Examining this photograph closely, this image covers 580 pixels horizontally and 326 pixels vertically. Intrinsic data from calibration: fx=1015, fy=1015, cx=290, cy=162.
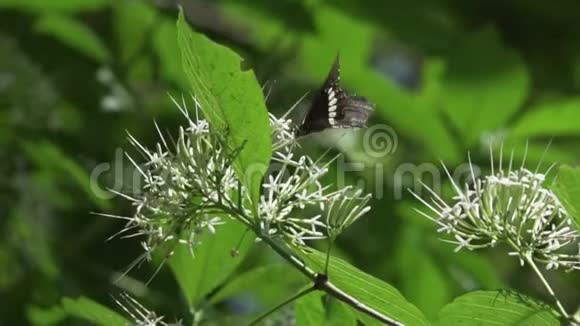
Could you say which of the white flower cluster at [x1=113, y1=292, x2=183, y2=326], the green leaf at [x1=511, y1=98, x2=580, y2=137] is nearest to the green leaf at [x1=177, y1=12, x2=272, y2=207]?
the white flower cluster at [x1=113, y1=292, x2=183, y2=326]

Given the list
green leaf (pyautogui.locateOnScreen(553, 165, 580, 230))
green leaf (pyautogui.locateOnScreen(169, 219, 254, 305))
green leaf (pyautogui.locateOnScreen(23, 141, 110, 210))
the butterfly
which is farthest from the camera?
green leaf (pyautogui.locateOnScreen(23, 141, 110, 210))

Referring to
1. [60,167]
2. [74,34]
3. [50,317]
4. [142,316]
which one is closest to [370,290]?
[142,316]

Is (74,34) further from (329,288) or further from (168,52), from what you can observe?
(329,288)

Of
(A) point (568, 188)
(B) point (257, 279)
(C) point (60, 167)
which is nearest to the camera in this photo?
(A) point (568, 188)

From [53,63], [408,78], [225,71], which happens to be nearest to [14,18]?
[53,63]

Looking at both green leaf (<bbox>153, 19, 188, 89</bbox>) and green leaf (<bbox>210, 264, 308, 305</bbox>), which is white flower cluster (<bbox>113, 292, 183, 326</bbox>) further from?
green leaf (<bbox>153, 19, 188, 89</bbox>)

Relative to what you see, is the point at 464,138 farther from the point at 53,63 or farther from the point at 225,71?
the point at 225,71

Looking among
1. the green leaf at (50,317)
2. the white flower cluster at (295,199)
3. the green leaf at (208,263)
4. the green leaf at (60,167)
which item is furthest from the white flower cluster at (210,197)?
the green leaf at (60,167)
